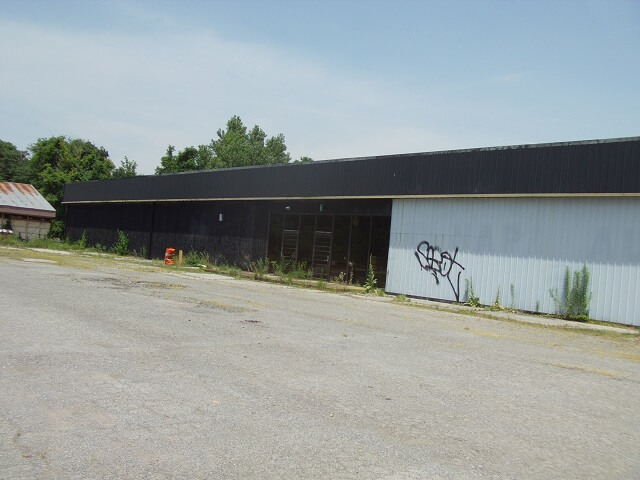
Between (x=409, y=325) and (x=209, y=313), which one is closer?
(x=209, y=313)

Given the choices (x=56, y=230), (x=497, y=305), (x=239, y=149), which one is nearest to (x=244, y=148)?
(x=239, y=149)

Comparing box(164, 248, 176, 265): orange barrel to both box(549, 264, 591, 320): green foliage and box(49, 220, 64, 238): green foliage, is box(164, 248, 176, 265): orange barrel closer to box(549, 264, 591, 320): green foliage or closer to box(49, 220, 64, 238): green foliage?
box(549, 264, 591, 320): green foliage

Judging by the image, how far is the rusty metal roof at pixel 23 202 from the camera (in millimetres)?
42594

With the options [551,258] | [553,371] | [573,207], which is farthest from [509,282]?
[553,371]

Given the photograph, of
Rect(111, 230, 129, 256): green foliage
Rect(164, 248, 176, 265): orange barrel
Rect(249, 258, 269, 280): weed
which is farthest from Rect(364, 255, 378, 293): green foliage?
Rect(111, 230, 129, 256): green foliage

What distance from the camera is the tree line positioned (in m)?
49.4

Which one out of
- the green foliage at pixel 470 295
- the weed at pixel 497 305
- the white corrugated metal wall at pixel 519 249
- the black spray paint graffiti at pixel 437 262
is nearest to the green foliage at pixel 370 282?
the white corrugated metal wall at pixel 519 249

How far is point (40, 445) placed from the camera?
4.02 m

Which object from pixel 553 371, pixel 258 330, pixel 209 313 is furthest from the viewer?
pixel 209 313

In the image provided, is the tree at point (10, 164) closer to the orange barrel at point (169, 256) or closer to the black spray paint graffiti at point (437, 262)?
the orange barrel at point (169, 256)

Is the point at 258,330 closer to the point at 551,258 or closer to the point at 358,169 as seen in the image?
the point at 551,258

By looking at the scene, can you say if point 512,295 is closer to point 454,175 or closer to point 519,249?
point 519,249

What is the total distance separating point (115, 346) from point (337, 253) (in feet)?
50.8

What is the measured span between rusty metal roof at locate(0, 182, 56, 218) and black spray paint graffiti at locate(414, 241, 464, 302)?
34538 mm
